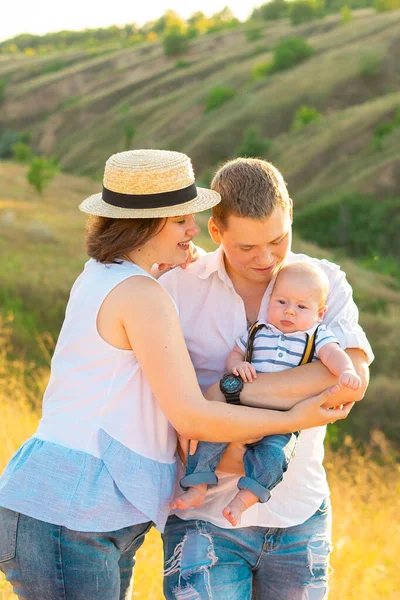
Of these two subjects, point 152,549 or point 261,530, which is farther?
point 152,549

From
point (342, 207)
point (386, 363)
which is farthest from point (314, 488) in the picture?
point (342, 207)

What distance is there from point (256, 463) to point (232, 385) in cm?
35

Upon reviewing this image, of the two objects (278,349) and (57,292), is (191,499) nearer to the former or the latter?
(278,349)

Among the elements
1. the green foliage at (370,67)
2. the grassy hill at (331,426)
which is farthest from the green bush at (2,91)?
the grassy hill at (331,426)

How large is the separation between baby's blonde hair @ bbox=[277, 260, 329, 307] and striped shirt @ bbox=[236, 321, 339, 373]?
192 mm

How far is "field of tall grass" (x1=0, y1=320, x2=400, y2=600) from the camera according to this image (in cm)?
511

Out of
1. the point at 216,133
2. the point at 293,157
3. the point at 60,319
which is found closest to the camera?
the point at 60,319

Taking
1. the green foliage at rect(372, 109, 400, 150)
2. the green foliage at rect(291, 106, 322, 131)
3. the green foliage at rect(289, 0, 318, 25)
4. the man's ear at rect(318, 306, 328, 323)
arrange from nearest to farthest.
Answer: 1. the man's ear at rect(318, 306, 328, 323)
2. the green foliage at rect(372, 109, 400, 150)
3. the green foliage at rect(291, 106, 322, 131)
4. the green foliage at rect(289, 0, 318, 25)

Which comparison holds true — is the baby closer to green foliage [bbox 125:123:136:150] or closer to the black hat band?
the black hat band

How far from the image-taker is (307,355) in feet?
12.0

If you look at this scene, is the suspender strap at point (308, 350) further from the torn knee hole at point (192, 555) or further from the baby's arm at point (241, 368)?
Answer: the torn knee hole at point (192, 555)

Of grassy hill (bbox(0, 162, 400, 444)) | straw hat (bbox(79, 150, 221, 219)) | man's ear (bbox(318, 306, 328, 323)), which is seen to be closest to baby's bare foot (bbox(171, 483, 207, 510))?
man's ear (bbox(318, 306, 328, 323))

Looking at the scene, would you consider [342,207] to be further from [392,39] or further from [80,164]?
[80,164]

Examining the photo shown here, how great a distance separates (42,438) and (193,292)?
3.60 feet
